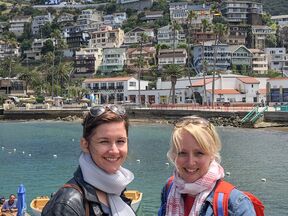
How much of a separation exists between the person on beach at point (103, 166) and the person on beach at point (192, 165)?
0.42 metres

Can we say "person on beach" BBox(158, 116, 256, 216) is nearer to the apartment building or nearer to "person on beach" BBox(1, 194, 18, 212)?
"person on beach" BBox(1, 194, 18, 212)

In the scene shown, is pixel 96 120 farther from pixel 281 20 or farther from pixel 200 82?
pixel 281 20

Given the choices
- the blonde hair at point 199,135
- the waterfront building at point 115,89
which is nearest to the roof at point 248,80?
the waterfront building at point 115,89

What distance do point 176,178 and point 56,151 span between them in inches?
1473

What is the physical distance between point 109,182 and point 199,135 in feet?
2.73

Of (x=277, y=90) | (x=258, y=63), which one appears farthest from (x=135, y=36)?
(x=277, y=90)

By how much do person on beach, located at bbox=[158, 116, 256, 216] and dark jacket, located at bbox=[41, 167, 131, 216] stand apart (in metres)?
0.74

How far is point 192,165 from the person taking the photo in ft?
12.9

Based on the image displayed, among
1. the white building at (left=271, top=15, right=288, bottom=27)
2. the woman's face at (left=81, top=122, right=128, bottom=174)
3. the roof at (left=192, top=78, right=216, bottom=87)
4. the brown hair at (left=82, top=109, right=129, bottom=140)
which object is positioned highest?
the white building at (left=271, top=15, right=288, bottom=27)

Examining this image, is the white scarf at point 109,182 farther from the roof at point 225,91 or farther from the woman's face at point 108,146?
the roof at point 225,91

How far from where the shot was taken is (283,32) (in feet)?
543

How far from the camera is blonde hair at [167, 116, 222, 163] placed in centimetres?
388

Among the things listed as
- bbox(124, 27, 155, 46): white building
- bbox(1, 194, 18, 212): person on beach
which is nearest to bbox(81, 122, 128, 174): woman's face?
bbox(1, 194, 18, 212): person on beach

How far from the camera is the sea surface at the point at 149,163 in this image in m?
22.5
